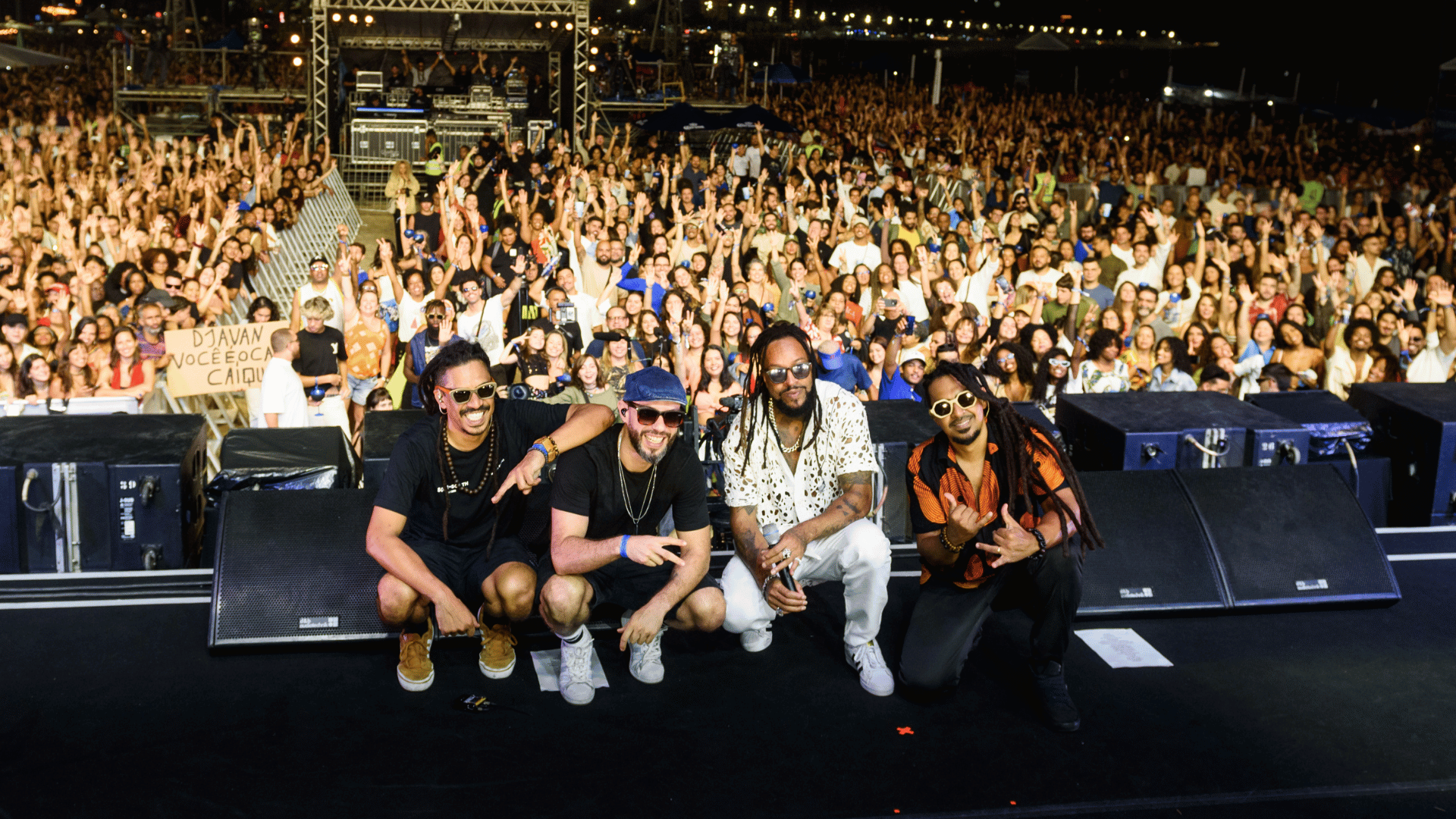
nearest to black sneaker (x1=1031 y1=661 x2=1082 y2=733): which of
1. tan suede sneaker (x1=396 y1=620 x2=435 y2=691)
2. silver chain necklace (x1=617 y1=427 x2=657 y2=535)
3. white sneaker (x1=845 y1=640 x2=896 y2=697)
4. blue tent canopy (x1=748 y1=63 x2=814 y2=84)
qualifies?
white sneaker (x1=845 y1=640 x2=896 y2=697)

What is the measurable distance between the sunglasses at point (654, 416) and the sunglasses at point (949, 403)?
2.81ft

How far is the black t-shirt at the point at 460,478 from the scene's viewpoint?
4160mm

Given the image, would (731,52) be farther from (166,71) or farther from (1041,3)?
(1041,3)

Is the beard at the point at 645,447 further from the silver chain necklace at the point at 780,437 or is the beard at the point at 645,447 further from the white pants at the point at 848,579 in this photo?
the white pants at the point at 848,579

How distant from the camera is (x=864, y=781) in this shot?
3.61 m

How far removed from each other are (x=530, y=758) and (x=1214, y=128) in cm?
1940

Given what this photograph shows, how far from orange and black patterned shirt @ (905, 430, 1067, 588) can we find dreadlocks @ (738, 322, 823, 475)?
0.40 metres

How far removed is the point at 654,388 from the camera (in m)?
3.97

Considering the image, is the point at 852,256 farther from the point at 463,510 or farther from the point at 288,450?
the point at 463,510

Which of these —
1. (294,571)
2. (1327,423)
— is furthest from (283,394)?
(1327,423)

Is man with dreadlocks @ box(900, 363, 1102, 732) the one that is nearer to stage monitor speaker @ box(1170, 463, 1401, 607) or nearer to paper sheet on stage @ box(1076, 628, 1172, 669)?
paper sheet on stage @ box(1076, 628, 1172, 669)

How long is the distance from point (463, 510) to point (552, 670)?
25.7 inches

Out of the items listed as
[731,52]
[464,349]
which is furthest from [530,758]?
[731,52]

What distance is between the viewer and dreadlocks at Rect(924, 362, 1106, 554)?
13.6ft
